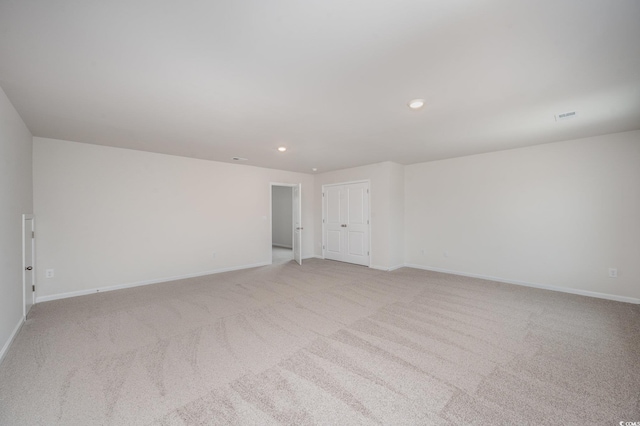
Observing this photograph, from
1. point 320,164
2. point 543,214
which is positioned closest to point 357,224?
point 320,164

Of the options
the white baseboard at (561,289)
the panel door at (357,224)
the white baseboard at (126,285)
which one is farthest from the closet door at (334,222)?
the white baseboard at (561,289)

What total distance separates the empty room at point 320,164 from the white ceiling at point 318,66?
0.06ft

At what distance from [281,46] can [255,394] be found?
247 centimetres

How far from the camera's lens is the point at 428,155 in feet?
17.3

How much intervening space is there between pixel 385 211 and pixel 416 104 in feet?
11.2

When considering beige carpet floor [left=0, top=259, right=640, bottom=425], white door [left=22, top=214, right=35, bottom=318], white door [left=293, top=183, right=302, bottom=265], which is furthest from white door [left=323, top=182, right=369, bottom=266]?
white door [left=22, top=214, right=35, bottom=318]

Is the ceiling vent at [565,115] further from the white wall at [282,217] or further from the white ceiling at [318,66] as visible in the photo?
the white wall at [282,217]

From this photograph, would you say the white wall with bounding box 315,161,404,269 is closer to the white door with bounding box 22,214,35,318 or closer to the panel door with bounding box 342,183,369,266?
the panel door with bounding box 342,183,369,266

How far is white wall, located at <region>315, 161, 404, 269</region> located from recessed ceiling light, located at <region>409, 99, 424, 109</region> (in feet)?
10.2

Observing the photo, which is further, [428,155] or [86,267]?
[428,155]

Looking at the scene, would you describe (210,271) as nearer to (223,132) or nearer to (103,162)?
(103,162)

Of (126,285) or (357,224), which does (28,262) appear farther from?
(357,224)

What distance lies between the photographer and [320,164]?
20.0 ft

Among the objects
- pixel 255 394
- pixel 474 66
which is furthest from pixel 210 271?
pixel 474 66
